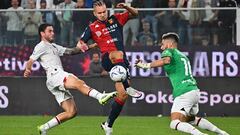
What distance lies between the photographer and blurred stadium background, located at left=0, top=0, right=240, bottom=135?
74.9 ft

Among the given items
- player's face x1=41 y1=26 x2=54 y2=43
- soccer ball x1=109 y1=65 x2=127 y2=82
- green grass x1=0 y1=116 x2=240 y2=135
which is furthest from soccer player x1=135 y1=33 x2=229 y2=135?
green grass x1=0 y1=116 x2=240 y2=135

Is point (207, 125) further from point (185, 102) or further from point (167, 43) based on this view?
point (167, 43)

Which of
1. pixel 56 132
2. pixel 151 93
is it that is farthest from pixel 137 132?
pixel 151 93

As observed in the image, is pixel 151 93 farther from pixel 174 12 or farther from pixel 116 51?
pixel 116 51

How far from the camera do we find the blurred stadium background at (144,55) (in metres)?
22.8

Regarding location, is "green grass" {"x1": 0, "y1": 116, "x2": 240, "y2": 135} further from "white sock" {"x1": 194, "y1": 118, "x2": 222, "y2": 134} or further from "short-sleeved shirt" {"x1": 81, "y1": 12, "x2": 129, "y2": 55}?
"white sock" {"x1": 194, "y1": 118, "x2": 222, "y2": 134}

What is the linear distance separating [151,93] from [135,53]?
115 centimetres

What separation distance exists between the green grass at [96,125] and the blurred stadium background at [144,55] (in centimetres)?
66

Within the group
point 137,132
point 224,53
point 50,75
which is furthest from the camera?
point 224,53

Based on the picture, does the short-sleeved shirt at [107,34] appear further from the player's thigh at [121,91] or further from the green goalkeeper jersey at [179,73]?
the green goalkeeper jersey at [179,73]

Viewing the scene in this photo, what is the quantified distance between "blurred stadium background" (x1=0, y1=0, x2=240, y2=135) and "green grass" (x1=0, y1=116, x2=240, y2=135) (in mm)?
661

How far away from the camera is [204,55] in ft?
75.3

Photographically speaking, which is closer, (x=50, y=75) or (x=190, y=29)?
(x=50, y=75)

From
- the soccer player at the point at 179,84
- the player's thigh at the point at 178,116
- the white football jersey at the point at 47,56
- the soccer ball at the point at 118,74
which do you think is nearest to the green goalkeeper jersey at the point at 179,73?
the soccer player at the point at 179,84
